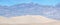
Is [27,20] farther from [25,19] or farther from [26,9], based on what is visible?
[26,9]

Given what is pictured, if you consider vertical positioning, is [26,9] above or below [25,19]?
above

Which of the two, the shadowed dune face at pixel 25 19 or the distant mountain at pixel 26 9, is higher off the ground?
the distant mountain at pixel 26 9

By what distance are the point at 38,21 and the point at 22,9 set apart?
0.24 metres

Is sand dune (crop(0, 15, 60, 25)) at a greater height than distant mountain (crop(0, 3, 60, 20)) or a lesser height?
lesser

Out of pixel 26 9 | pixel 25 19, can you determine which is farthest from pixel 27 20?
pixel 26 9

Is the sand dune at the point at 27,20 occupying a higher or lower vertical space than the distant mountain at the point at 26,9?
lower

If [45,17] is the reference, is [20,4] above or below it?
above

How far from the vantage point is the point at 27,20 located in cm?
141

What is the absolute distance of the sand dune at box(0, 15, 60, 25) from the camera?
140 cm

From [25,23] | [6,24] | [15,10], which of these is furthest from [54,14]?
[6,24]

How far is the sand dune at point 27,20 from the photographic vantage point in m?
1.40

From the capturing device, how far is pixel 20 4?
1.41 meters

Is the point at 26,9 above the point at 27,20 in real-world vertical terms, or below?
above

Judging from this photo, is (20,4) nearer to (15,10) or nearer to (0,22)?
(15,10)
